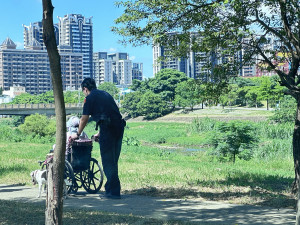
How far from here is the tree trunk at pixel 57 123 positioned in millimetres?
4805

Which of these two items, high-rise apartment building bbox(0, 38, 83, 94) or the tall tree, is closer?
the tall tree

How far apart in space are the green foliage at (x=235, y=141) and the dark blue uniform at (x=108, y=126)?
11.6 meters

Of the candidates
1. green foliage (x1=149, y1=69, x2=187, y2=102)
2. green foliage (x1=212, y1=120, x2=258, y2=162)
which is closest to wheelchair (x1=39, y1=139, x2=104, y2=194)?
green foliage (x1=212, y1=120, x2=258, y2=162)

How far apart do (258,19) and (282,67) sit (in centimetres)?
130

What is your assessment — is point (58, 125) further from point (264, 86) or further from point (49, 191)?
point (264, 86)

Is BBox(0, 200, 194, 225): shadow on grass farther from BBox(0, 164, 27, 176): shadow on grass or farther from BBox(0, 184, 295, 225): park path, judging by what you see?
BBox(0, 164, 27, 176): shadow on grass

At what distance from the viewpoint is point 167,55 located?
Answer: 9898mm

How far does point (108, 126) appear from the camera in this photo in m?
7.75

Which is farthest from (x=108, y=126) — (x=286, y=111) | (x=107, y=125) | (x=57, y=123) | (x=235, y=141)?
(x=286, y=111)

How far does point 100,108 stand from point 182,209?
6.83ft

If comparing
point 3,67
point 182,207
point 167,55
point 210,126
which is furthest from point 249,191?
point 3,67

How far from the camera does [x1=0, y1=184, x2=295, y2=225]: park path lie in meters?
6.33

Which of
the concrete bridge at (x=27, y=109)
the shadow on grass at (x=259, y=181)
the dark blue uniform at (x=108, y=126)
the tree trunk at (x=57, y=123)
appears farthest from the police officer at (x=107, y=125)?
the concrete bridge at (x=27, y=109)

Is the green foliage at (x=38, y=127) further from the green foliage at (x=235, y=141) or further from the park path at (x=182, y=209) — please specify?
the park path at (x=182, y=209)
